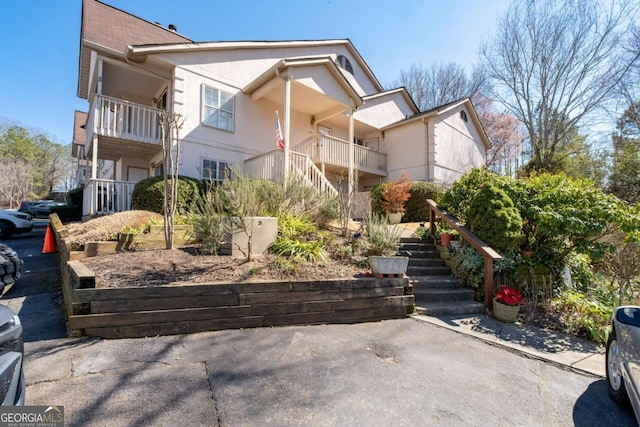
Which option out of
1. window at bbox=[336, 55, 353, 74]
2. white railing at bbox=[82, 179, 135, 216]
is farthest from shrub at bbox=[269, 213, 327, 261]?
window at bbox=[336, 55, 353, 74]

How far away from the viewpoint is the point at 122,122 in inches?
356

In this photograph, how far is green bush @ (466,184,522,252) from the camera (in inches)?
200

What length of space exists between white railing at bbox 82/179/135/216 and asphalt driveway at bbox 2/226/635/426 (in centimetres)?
566

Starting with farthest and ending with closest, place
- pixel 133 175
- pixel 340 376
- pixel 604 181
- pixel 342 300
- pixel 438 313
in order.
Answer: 1. pixel 604 181
2. pixel 133 175
3. pixel 438 313
4. pixel 342 300
5. pixel 340 376

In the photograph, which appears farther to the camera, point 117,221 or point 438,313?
point 117,221

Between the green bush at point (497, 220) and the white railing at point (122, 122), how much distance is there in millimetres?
8171

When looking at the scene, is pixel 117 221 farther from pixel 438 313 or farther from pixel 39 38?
pixel 39 38

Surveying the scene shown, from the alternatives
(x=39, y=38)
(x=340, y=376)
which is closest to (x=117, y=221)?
(x=340, y=376)

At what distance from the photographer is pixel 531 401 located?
2.47m

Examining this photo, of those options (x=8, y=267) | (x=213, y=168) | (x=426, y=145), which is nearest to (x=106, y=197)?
(x=213, y=168)

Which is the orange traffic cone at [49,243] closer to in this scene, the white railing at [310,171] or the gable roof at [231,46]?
the gable roof at [231,46]

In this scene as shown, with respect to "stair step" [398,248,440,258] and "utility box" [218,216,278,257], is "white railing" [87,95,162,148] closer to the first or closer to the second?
"utility box" [218,216,278,257]

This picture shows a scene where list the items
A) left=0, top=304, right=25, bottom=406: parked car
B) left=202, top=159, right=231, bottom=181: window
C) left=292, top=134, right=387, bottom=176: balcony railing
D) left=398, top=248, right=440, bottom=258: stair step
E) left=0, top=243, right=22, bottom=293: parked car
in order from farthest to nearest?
1. left=292, top=134, right=387, bottom=176: balcony railing
2. left=202, top=159, right=231, bottom=181: window
3. left=398, top=248, right=440, bottom=258: stair step
4. left=0, top=243, right=22, bottom=293: parked car
5. left=0, top=304, right=25, bottom=406: parked car

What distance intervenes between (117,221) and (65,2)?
7770 mm
